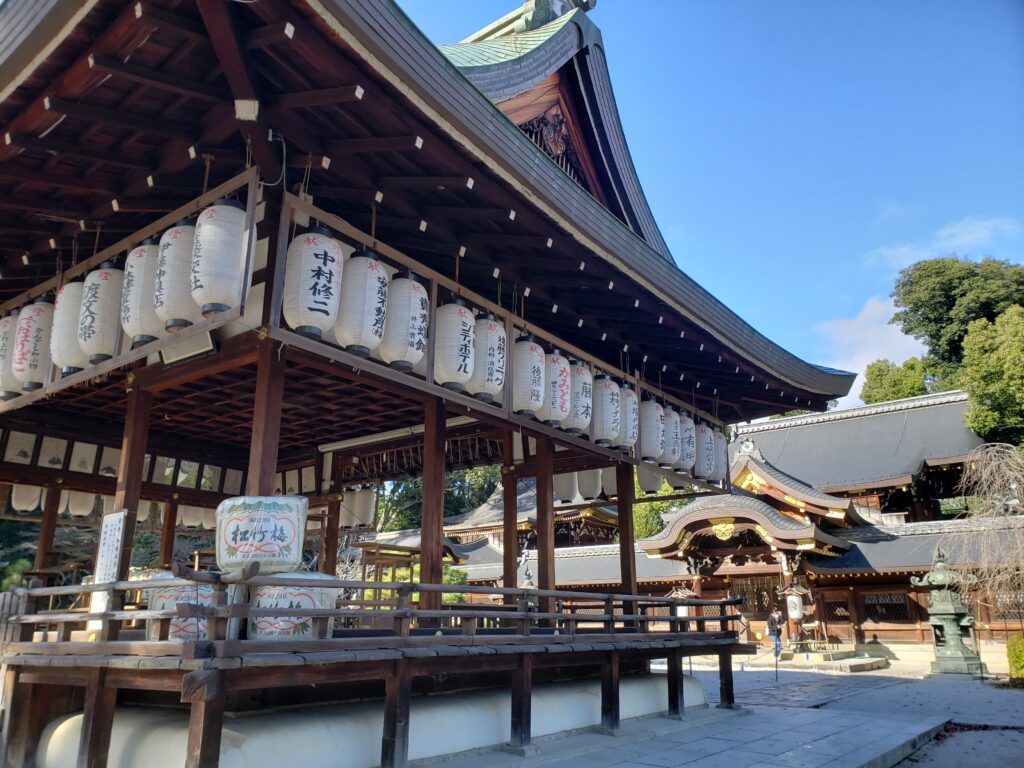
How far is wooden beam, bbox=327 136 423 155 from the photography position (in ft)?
20.5

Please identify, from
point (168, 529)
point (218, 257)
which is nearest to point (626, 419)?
point (218, 257)

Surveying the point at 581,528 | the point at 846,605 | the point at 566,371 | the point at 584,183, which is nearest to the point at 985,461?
the point at 846,605

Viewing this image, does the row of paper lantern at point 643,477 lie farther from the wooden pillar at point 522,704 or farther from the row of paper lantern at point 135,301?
the row of paper lantern at point 135,301

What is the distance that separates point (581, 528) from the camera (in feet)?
109

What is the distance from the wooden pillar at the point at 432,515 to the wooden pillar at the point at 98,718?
315cm

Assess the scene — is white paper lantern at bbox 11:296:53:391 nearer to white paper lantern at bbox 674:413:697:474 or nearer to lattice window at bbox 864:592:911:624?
white paper lantern at bbox 674:413:697:474

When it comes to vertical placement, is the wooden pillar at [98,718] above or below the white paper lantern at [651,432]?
below

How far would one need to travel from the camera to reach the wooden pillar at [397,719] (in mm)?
6027

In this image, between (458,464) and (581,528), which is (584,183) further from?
(581,528)

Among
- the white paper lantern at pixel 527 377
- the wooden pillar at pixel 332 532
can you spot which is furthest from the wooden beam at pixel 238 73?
the wooden pillar at pixel 332 532

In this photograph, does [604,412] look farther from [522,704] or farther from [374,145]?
[374,145]

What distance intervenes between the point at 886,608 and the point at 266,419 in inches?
942

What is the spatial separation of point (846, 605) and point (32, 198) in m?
25.3

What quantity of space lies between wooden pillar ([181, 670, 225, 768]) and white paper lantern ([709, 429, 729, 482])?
10.4 m
